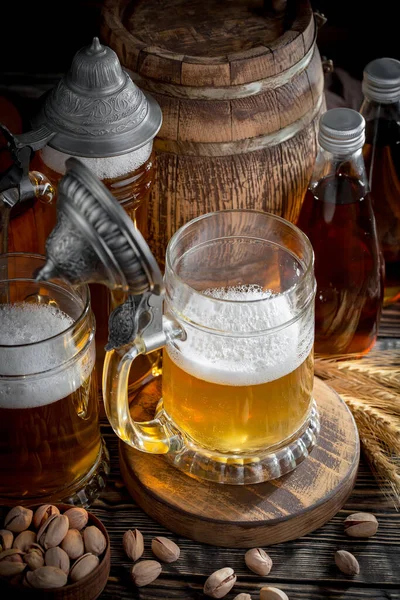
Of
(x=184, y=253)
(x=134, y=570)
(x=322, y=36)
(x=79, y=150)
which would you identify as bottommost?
(x=134, y=570)

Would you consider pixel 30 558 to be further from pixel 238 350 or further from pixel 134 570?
pixel 238 350

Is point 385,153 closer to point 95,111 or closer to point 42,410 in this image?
point 95,111

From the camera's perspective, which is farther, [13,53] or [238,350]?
[13,53]

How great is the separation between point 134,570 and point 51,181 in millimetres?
494

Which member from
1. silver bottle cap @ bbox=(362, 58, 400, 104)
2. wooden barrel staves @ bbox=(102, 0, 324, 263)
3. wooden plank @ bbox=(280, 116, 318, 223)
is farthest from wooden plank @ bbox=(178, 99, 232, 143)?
silver bottle cap @ bbox=(362, 58, 400, 104)

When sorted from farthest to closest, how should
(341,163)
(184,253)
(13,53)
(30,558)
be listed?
(13,53) < (341,163) < (184,253) < (30,558)

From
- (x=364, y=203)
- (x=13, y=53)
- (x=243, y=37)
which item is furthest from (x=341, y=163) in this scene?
(x=13, y=53)

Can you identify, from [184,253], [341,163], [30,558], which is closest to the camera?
[30,558]

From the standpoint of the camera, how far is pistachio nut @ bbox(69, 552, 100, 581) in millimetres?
1104

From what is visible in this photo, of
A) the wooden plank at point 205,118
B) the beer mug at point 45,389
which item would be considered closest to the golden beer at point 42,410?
the beer mug at point 45,389

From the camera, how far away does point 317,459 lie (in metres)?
1.26

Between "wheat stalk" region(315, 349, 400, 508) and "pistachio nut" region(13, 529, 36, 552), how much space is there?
46 centimetres

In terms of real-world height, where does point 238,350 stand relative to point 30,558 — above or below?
above

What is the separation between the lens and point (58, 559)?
1.11 metres
